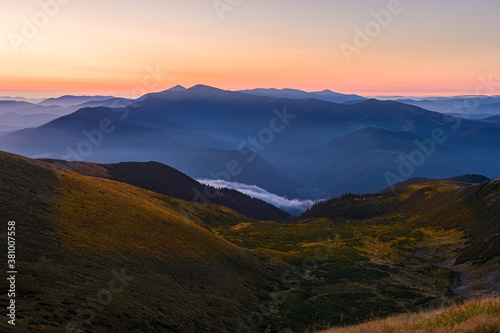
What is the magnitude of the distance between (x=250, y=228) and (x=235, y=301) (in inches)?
3826

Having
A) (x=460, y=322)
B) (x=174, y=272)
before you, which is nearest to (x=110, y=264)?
(x=174, y=272)

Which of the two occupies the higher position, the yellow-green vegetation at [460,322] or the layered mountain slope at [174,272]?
the yellow-green vegetation at [460,322]

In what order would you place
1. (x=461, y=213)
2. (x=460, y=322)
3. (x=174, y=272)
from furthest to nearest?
(x=461, y=213) → (x=174, y=272) → (x=460, y=322)

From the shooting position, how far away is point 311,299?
51.3 meters

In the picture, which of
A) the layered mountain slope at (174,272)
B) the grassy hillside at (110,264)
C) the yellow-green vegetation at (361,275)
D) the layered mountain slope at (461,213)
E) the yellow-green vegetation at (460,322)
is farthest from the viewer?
the layered mountain slope at (461,213)

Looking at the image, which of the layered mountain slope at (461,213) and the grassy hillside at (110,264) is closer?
the grassy hillside at (110,264)

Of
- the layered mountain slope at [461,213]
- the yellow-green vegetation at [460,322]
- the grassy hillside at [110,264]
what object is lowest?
the layered mountain slope at [461,213]

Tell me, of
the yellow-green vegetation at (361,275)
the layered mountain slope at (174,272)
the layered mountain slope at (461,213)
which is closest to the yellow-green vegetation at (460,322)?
the layered mountain slope at (174,272)

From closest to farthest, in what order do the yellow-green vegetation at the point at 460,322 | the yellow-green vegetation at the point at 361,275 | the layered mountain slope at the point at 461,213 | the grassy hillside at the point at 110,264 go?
the yellow-green vegetation at the point at 460,322
the grassy hillside at the point at 110,264
the yellow-green vegetation at the point at 361,275
the layered mountain slope at the point at 461,213

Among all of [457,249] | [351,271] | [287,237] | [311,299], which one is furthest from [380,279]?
[287,237]

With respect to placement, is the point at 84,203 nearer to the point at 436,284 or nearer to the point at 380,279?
the point at 380,279

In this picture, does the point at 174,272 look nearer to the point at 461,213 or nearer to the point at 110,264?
the point at 110,264

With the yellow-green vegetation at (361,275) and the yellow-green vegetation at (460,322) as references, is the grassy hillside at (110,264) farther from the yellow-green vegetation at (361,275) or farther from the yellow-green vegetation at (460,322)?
the yellow-green vegetation at (460,322)

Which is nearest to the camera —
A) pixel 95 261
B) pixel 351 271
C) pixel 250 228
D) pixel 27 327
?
pixel 27 327
